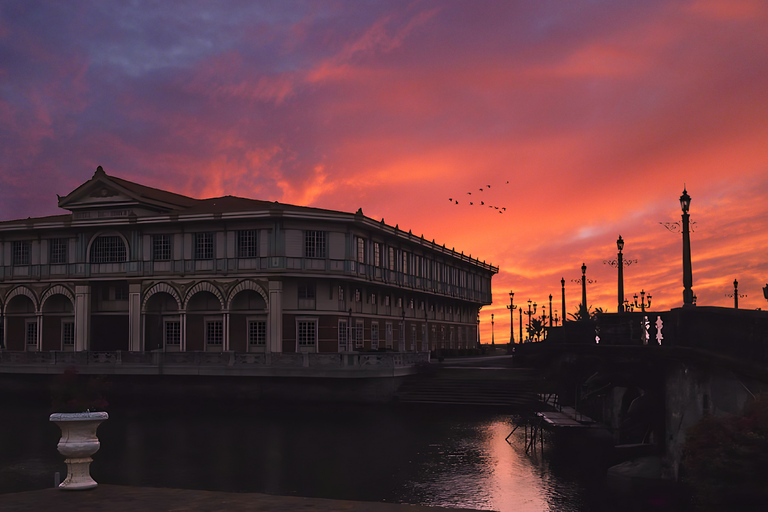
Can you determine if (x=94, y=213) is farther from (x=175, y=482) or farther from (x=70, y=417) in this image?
(x=70, y=417)

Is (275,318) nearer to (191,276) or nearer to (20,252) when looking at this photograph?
(191,276)

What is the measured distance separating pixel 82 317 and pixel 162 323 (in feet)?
20.7

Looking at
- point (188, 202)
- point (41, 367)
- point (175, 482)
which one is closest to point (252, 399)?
point (41, 367)

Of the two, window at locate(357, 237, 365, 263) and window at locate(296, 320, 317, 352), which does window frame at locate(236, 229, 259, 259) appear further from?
window at locate(357, 237, 365, 263)

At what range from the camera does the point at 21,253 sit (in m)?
60.4

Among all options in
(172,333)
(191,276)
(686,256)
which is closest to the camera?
(686,256)

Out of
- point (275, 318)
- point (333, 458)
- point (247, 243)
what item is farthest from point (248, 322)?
point (333, 458)

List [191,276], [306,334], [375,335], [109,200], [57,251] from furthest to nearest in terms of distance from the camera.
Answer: [375,335] < [57,251] < [109,200] < [191,276] < [306,334]

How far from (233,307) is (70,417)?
40929mm

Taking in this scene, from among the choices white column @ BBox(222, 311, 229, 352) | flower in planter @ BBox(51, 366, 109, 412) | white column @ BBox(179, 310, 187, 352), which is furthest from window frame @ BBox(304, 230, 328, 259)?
flower in planter @ BBox(51, 366, 109, 412)

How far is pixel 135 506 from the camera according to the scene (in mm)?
11805

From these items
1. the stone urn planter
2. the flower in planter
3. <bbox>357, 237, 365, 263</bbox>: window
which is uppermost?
<bbox>357, 237, 365, 263</bbox>: window

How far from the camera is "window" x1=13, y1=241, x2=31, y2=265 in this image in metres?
60.2

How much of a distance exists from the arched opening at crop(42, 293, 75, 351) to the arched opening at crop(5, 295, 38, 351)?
47.9 inches
